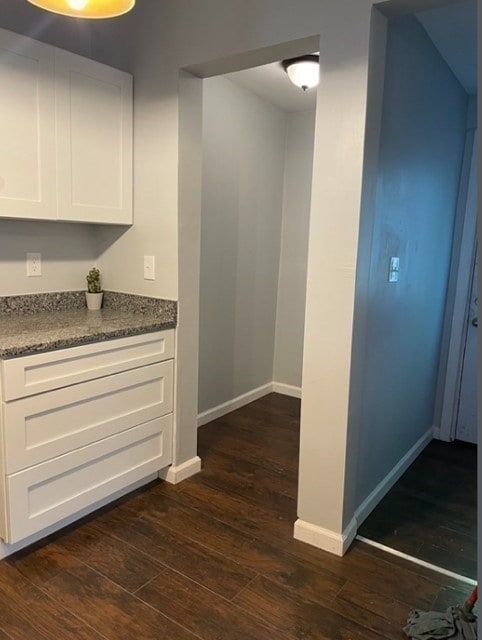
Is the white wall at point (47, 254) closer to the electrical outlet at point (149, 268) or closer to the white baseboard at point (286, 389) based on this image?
the electrical outlet at point (149, 268)

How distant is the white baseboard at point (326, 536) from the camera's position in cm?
202

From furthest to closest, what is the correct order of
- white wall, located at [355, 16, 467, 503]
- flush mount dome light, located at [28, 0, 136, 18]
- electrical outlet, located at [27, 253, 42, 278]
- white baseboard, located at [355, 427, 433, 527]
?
1. electrical outlet, located at [27, 253, 42, 278]
2. white baseboard, located at [355, 427, 433, 527]
3. white wall, located at [355, 16, 467, 503]
4. flush mount dome light, located at [28, 0, 136, 18]

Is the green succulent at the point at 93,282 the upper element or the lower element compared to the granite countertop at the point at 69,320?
upper

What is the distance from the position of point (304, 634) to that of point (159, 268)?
169cm

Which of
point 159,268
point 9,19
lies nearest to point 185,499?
point 159,268

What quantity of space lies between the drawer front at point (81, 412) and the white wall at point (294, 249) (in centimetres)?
178

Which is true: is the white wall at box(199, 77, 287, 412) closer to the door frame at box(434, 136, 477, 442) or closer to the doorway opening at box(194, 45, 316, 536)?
the doorway opening at box(194, 45, 316, 536)

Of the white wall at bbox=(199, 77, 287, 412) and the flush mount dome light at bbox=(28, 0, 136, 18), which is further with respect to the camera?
the white wall at bbox=(199, 77, 287, 412)

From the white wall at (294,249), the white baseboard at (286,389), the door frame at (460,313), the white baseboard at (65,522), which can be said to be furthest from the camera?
the white baseboard at (286,389)

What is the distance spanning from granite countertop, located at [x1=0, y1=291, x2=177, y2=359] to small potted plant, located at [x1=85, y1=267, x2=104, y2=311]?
4 centimetres

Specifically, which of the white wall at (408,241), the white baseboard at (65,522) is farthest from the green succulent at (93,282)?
the white wall at (408,241)

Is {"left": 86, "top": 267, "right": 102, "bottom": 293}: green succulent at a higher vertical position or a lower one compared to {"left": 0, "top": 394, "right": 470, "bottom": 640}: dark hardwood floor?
higher

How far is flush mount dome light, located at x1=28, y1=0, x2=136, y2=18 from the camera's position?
4.76 ft

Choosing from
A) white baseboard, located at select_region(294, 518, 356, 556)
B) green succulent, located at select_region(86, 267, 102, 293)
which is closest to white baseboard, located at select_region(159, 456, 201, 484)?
white baseboard, located at select_region(294, 518, 356, 556)
